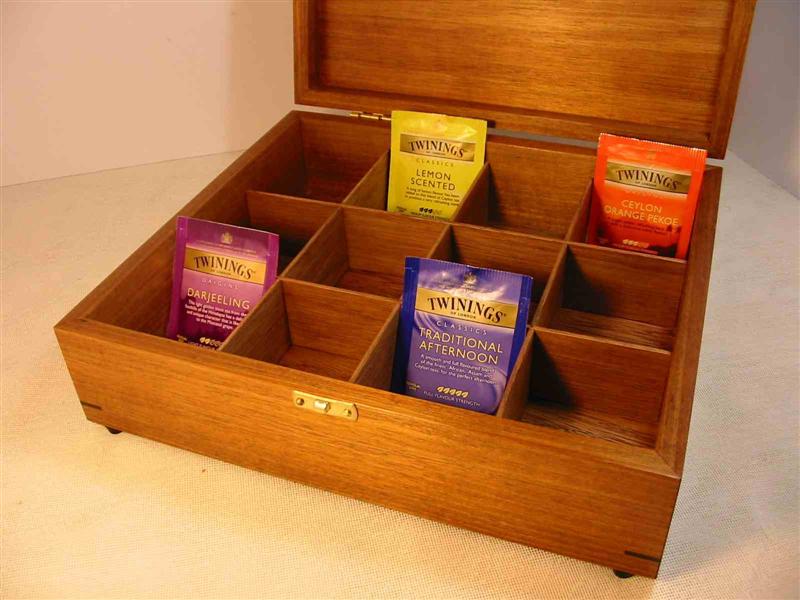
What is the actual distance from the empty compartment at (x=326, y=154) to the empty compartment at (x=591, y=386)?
62 cm

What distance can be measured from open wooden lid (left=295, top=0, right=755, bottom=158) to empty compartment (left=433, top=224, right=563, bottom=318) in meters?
0.26

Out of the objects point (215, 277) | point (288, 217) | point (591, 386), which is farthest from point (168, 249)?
point (591, 386)

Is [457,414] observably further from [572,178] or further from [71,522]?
[572,178]

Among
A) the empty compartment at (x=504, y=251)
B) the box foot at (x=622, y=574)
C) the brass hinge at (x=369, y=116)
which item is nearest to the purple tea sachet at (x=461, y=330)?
the empty compartment at (x=504, y=251)

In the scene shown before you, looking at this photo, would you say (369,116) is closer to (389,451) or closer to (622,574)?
(389,451)

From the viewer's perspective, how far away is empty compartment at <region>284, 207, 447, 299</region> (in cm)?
134

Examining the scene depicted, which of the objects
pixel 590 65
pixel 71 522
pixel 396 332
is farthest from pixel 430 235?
pixel 71 522

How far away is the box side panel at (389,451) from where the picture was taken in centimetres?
91

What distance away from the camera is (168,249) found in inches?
49.5

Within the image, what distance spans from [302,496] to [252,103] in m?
1.04

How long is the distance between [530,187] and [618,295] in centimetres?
32

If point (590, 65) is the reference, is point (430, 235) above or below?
below

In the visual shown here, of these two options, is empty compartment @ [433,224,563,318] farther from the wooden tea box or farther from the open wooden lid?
the open wooden lid

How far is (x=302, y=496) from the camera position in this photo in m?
1.11
